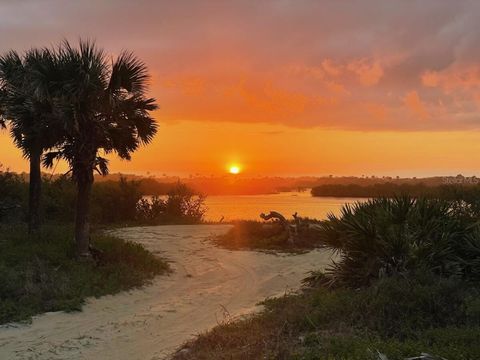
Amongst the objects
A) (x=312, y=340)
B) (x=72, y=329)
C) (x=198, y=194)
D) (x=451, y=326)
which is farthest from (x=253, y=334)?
(x=198, y=194)

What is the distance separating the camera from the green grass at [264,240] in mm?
18062

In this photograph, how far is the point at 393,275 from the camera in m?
8.73

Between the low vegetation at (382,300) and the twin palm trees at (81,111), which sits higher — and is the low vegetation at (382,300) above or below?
below

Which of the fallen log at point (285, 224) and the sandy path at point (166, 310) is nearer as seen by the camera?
the sandy path at point (166, 310)

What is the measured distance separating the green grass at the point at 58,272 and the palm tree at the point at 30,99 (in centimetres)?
269

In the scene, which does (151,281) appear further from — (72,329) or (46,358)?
(46,358)

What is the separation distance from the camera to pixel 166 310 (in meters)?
10.1

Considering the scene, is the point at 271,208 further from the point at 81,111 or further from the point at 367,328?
the point at 367,328

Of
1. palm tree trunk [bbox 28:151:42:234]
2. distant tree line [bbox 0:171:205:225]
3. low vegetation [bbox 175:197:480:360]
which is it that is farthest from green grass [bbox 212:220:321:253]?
distant tree line [bbox 0:171:205:225]

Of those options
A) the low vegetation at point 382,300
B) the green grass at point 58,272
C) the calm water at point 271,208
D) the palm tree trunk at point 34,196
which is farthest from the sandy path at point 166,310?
the calm water at point 271,208

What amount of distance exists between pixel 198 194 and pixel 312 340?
2649 cm

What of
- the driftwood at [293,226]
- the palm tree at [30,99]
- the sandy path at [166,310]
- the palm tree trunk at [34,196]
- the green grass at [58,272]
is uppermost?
the palm tree at [30,99]

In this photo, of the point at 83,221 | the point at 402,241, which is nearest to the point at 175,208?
the point at 83,221

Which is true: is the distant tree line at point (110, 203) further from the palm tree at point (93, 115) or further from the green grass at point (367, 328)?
the green grass at point (367, 328)
